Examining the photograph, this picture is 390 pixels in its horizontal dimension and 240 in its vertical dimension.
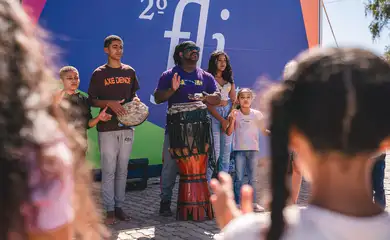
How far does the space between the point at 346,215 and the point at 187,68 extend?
162 inches

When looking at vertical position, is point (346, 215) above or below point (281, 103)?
below

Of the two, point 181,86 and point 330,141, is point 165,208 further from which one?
point 330,141

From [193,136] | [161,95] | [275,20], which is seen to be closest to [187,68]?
[161,95]

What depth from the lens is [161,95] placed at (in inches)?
203

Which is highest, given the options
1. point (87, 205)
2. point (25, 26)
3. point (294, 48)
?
point (294, 48)

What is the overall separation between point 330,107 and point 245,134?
4.62 meters

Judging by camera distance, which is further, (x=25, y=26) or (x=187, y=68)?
(x=187, y=68)

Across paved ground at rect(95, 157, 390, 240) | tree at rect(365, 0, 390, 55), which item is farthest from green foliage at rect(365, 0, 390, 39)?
paved ground at rect(95, 157, 390, 240)

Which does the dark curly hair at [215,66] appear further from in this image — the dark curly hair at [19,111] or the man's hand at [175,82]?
the dark curly hair at [19,111]

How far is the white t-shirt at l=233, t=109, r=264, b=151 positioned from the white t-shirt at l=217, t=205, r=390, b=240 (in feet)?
14.8

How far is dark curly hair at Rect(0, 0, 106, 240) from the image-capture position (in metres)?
1.02

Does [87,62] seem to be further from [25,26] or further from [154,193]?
[25,26]

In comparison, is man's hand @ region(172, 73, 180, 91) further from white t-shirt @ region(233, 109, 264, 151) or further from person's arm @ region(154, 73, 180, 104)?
white t-shirt @ region(233, 109, 264, 151)

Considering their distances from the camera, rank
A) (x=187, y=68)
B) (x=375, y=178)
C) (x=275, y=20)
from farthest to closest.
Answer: (x=275, y=20) < (x=187, y=68) < (x=375, y=178)
